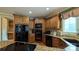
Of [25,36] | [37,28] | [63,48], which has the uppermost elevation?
[37,28]

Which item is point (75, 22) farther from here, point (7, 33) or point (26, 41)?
point (7, 33)

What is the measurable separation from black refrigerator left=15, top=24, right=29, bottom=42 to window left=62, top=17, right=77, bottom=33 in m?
0.60

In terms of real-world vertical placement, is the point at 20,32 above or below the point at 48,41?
above

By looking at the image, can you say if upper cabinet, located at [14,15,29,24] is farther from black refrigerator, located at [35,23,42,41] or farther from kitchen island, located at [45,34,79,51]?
kitchen island, located at [45,34,79,51]

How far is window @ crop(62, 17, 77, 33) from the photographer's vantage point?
5.71ft

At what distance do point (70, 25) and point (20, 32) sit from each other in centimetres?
81

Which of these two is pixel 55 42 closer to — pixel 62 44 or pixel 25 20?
pixel 62 44

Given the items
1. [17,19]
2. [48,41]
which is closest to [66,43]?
[48,41]

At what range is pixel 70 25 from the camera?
1.77 metres

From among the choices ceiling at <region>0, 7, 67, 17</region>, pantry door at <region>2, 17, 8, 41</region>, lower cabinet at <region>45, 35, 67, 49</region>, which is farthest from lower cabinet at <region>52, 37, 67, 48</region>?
pantry door at <region>2, 17, 8, 41</region>

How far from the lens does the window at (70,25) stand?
68.5 inches

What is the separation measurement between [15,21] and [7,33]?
23 cm

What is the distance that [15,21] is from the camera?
1793mm
